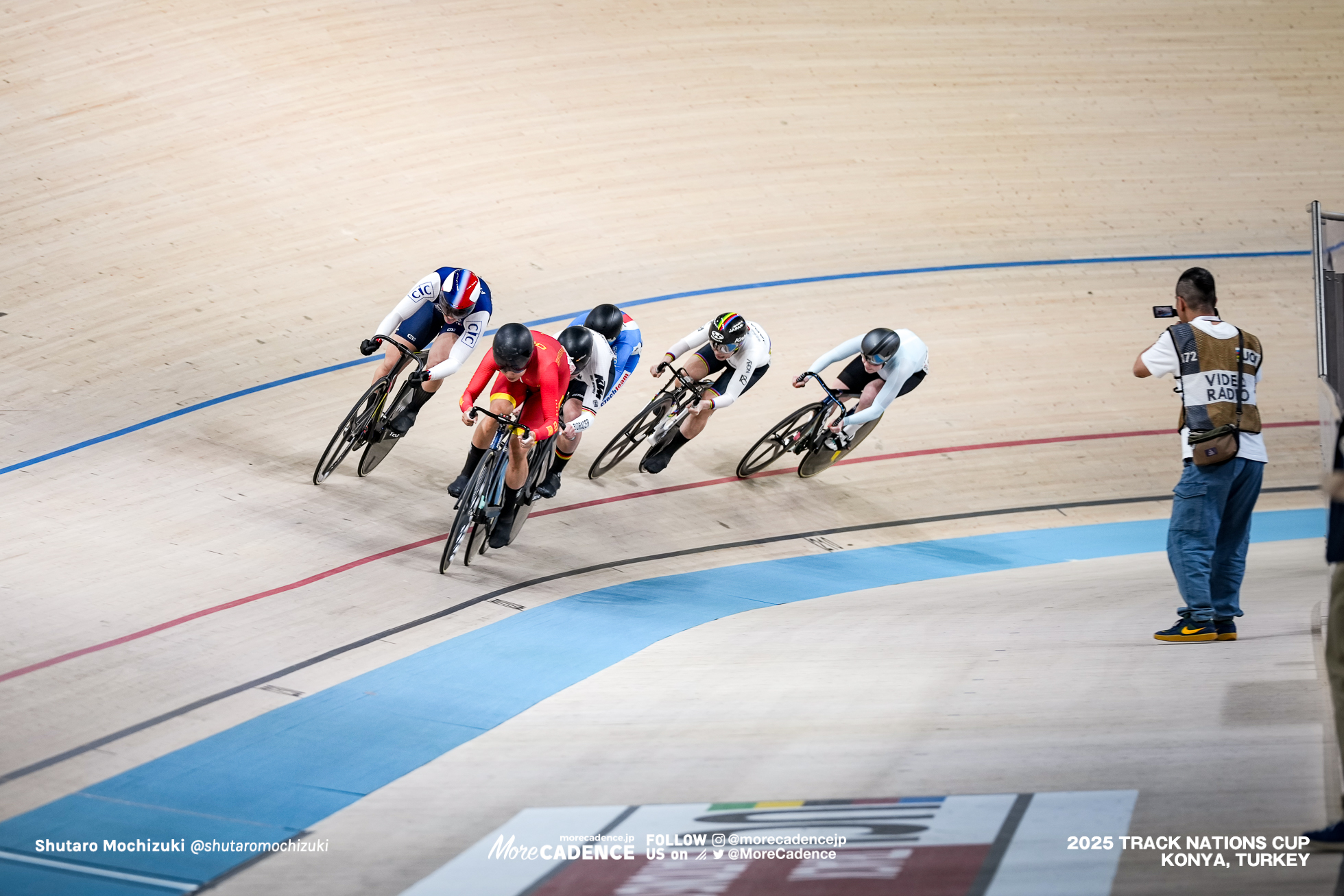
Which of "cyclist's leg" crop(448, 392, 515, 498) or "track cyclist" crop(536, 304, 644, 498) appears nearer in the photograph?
"cyclist's leg" crop(448, 392, 515, 498)

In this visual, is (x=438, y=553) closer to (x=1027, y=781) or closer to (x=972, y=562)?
(x=972, y=562)

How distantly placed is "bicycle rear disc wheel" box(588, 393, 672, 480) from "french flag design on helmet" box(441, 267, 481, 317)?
3.87ft

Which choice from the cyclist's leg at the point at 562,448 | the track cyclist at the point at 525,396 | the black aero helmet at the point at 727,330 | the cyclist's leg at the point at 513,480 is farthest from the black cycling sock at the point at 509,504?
the black aero helmet at the point at 727,330

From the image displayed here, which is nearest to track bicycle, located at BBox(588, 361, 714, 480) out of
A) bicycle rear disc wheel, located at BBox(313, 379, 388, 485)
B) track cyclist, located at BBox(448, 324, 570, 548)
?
bicycle rear disc wheel, located at BBox(313, 379, 388, 485)

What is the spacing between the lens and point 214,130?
7.95m

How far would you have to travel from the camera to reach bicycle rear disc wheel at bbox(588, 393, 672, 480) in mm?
5945

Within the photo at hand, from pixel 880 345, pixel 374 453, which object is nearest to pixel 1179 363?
pixel 880 345

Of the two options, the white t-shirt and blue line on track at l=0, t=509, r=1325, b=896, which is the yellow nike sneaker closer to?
blue line on track at l=0, t=509, r=1325, b=896

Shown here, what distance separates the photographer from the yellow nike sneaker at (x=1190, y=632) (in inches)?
140

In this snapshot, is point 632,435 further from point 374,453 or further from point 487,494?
point 487,494

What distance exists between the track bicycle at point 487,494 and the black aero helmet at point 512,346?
0.88 ft

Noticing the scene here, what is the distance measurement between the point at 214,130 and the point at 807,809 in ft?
23.3

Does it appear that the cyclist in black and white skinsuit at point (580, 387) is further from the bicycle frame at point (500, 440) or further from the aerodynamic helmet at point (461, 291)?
the aerodynamic helmet at point (461, 291)

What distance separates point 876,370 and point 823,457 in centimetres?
61
